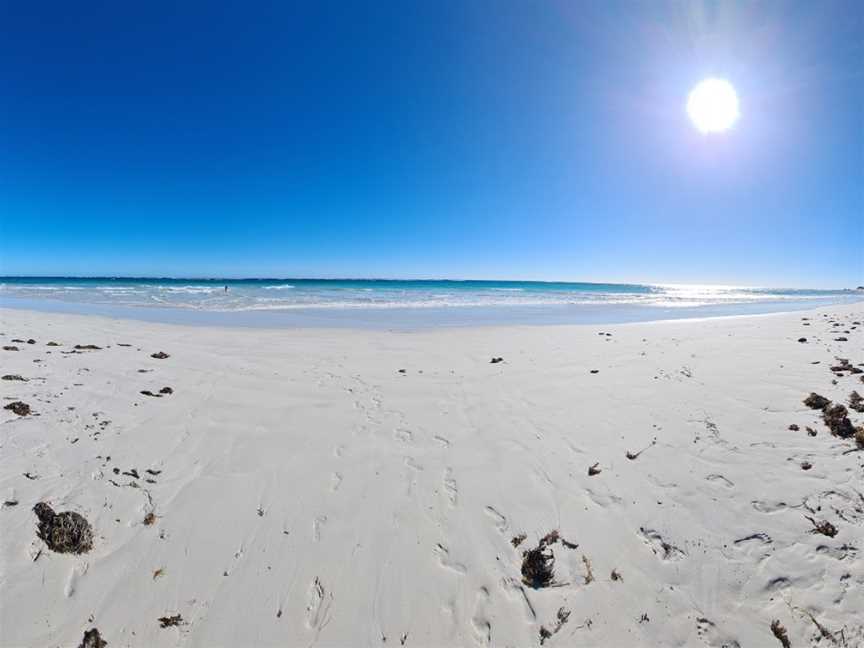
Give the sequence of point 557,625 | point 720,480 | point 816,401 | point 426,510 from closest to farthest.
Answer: point 557,625, point 426,510, point 720,480, point 816,401

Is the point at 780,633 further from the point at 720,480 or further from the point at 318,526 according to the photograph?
the point at 318,526

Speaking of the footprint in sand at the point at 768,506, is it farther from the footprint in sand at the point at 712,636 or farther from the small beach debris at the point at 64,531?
the small beach debris at the point at 64,531

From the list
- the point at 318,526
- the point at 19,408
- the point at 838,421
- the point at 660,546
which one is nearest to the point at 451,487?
the point at 318,526

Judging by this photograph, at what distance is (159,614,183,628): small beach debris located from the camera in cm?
279

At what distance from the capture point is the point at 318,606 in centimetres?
299

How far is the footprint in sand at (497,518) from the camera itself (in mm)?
3736

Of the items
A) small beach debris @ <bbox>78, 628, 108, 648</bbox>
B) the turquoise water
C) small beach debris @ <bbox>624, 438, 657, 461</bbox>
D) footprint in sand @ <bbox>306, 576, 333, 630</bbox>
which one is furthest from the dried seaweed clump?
the turquoise water

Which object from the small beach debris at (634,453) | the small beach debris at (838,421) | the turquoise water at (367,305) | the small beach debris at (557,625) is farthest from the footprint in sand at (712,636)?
the turquoise water at (367,305)

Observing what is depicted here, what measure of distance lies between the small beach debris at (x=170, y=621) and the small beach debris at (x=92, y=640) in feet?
1.03

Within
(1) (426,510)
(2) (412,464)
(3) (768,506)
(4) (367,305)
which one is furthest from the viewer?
(4) (367,305)

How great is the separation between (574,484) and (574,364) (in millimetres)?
4854

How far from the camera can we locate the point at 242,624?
9.35 ft

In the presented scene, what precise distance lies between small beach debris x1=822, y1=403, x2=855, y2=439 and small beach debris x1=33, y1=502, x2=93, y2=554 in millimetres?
7980

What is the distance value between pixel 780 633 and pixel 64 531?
554 cm
